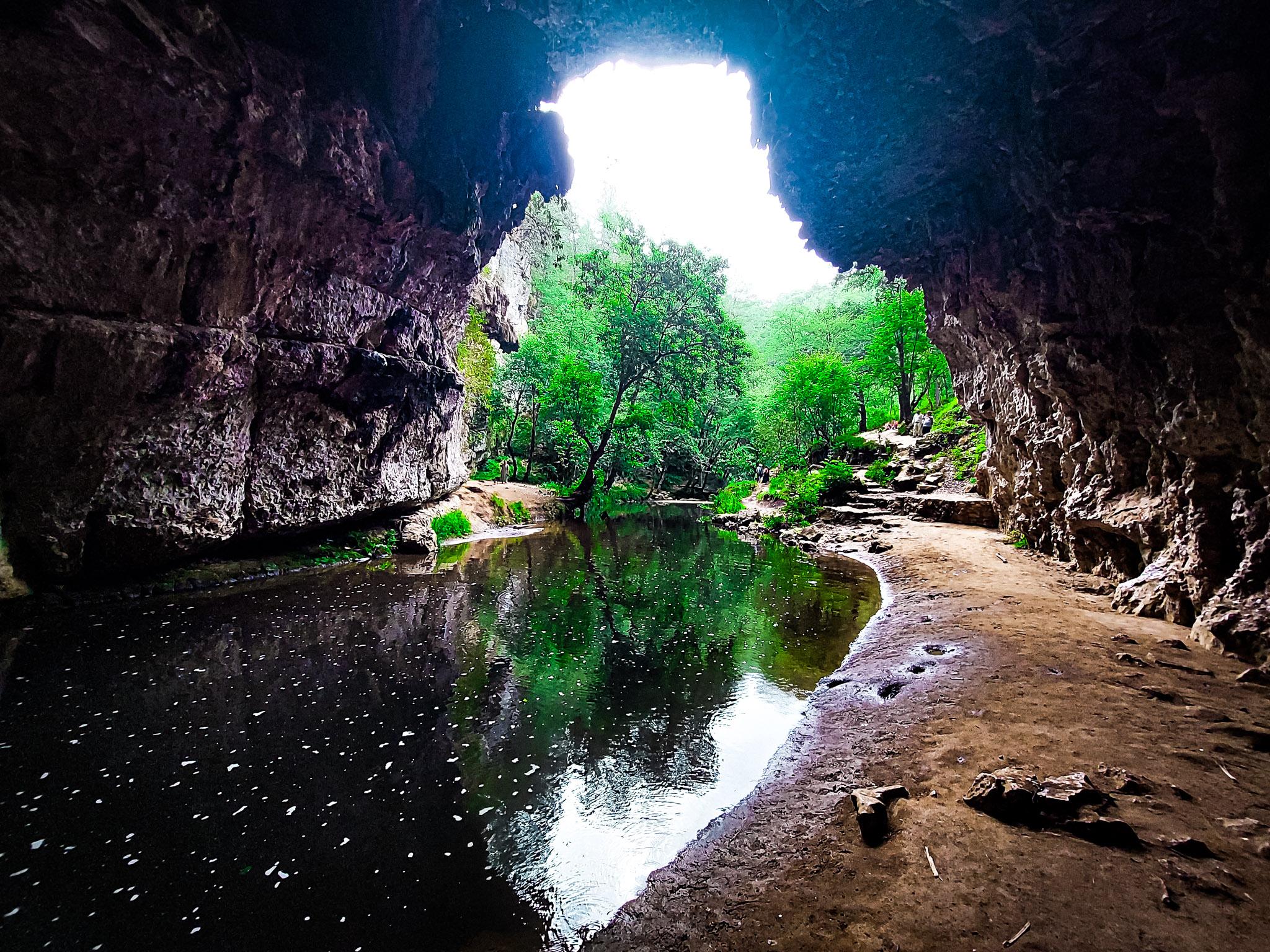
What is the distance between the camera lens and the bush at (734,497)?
2625cm

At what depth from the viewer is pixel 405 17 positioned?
10.2m

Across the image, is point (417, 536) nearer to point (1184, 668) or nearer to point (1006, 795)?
point (1006, 795)

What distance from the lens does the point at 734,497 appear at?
27.6m

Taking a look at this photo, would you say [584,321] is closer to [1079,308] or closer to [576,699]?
[1079,308]

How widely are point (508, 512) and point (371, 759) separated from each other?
1667cm

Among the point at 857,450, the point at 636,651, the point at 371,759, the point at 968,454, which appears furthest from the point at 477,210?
the point at 857,450

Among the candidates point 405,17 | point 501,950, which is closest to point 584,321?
point 405,17

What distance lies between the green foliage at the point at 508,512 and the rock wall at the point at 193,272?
281 inches

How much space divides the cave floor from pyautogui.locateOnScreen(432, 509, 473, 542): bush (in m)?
13.8

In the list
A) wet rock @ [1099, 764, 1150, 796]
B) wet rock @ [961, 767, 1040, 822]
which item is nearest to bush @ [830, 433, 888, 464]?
wet rock @ [1099, 764, 1150, 796]

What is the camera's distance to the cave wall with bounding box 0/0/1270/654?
5711 mm

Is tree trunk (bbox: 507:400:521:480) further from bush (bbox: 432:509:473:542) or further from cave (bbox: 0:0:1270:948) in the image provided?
cave (bbox: 0:0:1270:948)

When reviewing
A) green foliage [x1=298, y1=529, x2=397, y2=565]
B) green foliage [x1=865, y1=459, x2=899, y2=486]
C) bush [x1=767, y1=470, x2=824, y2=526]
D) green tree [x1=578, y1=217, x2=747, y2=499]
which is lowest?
green foliage [x1=298, y1=529, x2=397, y2=565]

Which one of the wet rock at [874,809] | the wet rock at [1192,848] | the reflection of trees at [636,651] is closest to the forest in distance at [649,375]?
the reflection of trees at [636,651]
